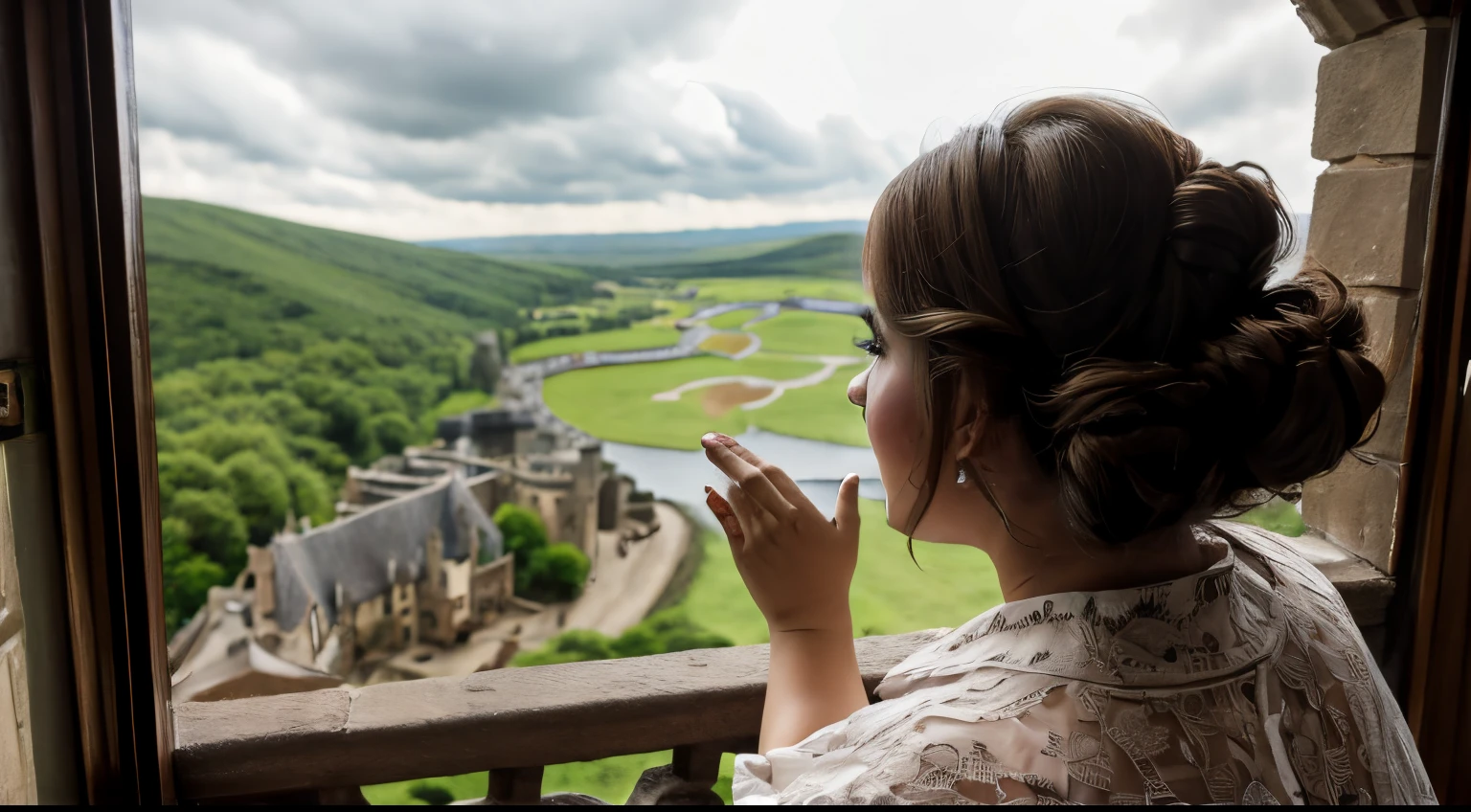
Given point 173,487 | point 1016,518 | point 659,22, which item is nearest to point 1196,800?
point 1016,518

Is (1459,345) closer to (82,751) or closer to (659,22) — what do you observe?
(82,751)

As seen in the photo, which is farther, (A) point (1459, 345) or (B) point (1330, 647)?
(A) point (1459, 345)

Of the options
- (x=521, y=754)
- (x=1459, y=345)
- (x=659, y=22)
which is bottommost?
(x=521, y=754)

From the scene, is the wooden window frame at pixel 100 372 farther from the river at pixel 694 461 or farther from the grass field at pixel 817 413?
the grass field at pixel 817 413

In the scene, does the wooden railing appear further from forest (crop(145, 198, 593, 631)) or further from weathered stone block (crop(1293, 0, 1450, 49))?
forest (crop(145, 198, 593, 631))

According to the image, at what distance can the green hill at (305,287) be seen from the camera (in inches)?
131

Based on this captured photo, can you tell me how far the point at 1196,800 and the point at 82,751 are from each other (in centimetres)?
100

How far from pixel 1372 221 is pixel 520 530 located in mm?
3319

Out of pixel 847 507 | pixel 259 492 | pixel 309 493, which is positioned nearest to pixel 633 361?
pixel 309 493

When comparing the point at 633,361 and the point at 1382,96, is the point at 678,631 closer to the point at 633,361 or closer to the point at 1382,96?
the point at 633,361

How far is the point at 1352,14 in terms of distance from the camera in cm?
120

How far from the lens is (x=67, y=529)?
730 mm

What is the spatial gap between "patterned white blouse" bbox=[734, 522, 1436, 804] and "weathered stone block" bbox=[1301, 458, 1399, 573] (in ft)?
2.78

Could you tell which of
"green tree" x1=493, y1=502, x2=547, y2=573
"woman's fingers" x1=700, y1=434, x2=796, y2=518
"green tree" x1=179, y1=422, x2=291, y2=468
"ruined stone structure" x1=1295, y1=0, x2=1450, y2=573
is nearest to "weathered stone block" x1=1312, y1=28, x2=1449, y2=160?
"ruined stone structure" x1=1295, y1=0, x2=1450, y2=573
